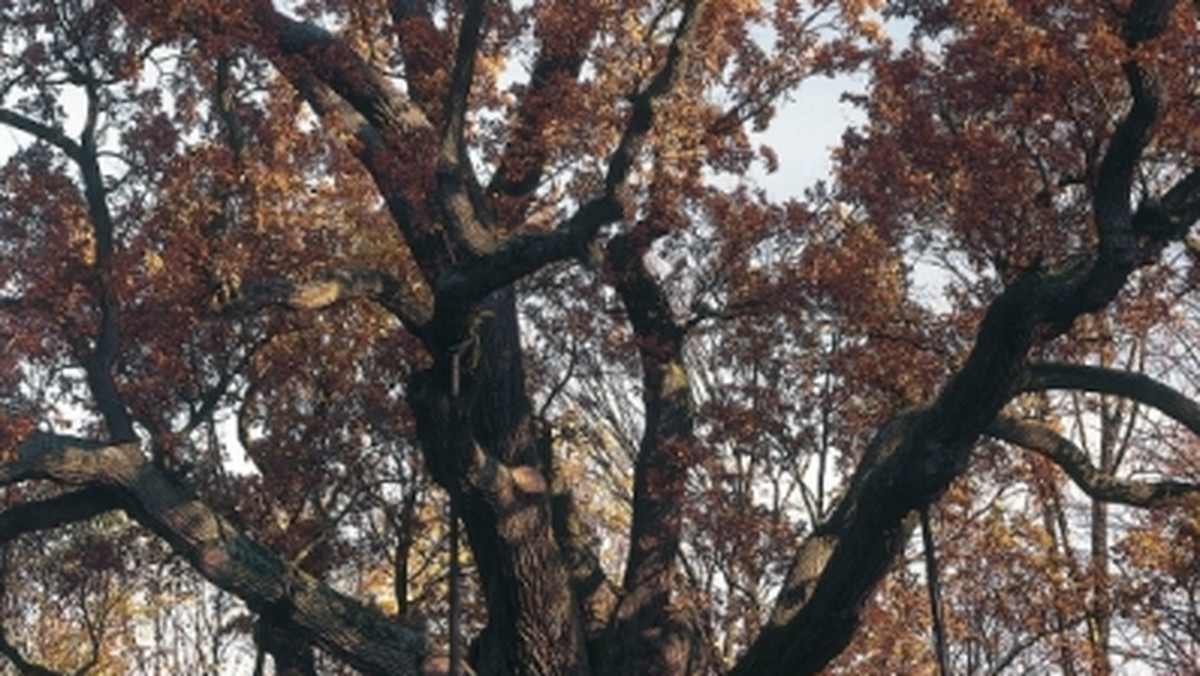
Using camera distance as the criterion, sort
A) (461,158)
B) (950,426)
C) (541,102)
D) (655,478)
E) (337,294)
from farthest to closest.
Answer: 1. (541,102)
2. (655,478)
3. (461,158)
4. (337,294)
5. (950,426)

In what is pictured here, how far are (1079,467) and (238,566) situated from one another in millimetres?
5847

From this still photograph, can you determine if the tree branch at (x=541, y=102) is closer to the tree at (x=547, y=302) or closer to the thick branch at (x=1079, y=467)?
the tree at (x=547, y=302)

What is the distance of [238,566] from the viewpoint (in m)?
9.87

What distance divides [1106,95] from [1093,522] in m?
12.7

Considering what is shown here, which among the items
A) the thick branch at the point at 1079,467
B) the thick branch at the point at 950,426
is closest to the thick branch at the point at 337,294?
the thick branch at the point at 950,426

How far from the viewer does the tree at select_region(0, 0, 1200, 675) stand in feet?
28.8

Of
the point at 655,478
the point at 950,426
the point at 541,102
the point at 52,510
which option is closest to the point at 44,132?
the point at 52,510

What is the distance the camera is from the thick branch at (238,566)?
9820mm

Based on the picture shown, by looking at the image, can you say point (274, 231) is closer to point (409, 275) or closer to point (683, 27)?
point (409, 275)

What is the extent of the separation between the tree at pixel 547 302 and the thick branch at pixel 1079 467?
22mm

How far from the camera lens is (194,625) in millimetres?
24234

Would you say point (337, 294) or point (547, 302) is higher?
point (547, 302)

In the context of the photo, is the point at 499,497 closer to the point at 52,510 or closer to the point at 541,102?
the point at 52,510

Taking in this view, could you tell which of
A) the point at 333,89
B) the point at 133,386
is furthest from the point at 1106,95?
the point at 133,386
